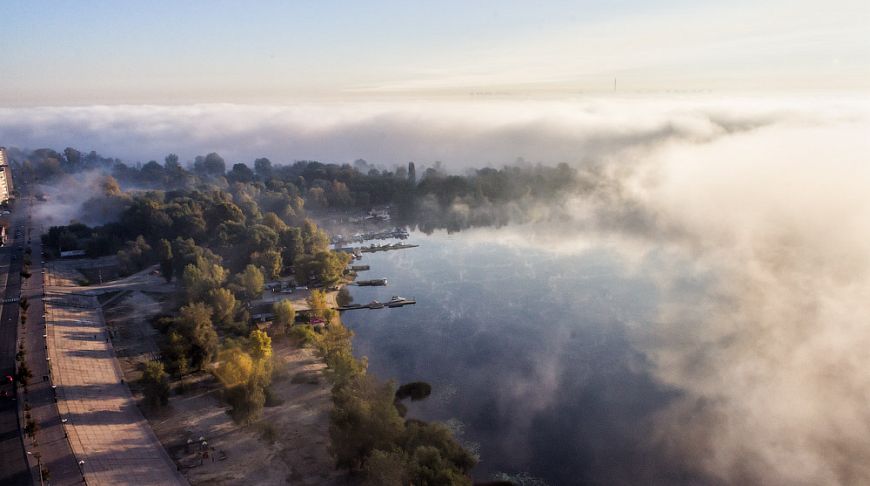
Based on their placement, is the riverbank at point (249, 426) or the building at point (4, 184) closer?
the riverbank at point (249, 426)

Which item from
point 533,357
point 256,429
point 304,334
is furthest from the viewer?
Answer: point 304,334

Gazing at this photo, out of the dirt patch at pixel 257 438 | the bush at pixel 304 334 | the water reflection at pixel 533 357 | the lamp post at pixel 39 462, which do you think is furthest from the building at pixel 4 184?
the lamp post at pixel 39 462

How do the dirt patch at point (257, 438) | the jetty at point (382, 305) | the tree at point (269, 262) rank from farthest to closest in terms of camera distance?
1. the tree at point (269, 262)
2. the jetty at point (382, 305)
3. the dirt patch at point (257, 438)

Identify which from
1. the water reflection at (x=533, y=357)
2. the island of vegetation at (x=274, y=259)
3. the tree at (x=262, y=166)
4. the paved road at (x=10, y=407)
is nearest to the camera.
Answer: the paved road at (x=10, y=407)

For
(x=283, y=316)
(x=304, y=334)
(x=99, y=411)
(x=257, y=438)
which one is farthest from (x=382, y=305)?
(x=99, y=411)

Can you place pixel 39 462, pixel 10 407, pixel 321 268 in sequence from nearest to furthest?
1. pixel 39 462
2. pixel 10 407
3. pixel 321 268

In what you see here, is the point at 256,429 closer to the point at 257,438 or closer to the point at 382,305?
the point at 257,438

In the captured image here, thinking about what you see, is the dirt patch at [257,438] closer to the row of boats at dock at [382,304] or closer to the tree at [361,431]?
the tree at [361,431]
